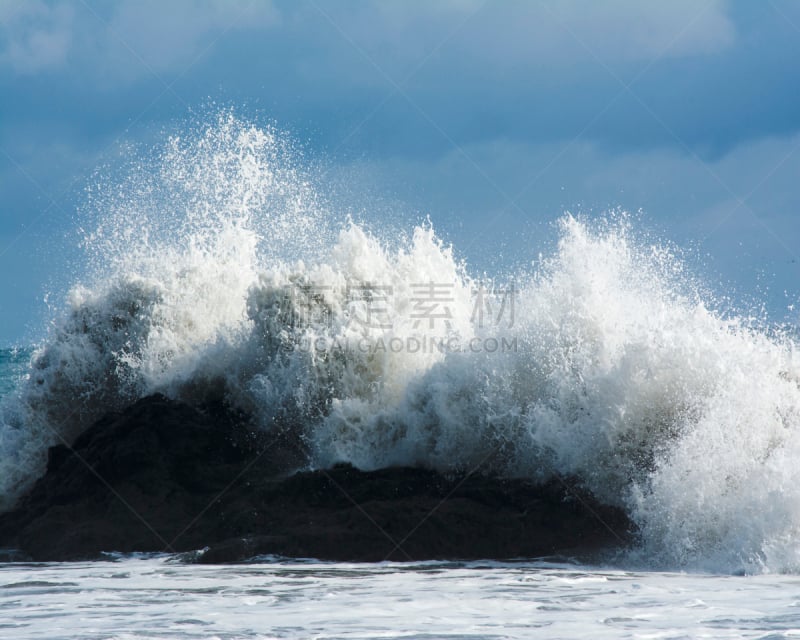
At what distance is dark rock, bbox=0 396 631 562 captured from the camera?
7.61 m

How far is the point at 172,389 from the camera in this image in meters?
11.4

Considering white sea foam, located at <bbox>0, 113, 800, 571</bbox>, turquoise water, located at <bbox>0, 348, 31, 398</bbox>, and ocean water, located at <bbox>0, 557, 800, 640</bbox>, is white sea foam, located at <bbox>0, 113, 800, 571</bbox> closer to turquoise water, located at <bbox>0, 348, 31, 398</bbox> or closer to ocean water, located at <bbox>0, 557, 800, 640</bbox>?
ocean water, located at <bbox>0, 557, 800, 640</bbox>

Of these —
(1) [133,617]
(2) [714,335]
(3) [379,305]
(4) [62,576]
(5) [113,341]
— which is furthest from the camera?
(5) [113,341]

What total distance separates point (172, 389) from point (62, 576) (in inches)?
170

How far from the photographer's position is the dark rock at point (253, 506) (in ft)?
25.0

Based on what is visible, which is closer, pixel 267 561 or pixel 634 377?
pixel 267 561

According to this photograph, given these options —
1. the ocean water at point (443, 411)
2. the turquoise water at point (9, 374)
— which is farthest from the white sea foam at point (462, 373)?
the turquoise water at point (9, 374)

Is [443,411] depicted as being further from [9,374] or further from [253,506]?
[9,374]

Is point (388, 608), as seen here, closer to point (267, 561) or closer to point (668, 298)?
point (267, 561)

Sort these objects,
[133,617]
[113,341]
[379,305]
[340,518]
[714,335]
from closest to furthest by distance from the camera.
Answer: [133,617] → [340,518] → [714,335] → [379,305] → [113,341]

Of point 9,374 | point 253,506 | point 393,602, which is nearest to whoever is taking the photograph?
point 393,602

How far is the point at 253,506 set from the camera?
27.9ft

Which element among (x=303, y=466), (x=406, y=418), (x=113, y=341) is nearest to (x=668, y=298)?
(x=406, y=418)

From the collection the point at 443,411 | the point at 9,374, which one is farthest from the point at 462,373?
the point at 9,374
